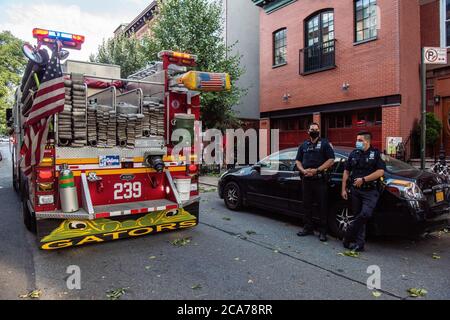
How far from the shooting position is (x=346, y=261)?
4574 mm

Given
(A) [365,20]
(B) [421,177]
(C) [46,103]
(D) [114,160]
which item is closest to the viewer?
(C) [46,103]

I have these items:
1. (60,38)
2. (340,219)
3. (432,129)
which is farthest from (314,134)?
(432,129)

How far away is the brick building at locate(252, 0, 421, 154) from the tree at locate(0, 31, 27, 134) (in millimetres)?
23545

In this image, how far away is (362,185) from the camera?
486 cm

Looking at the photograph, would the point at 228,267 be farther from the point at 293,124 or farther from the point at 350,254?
the point at 293,124

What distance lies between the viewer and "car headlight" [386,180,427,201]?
4781 mm

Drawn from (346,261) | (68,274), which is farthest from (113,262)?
(346,261)

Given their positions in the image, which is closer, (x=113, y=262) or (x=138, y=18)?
(x=113, y=262)

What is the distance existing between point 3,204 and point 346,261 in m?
8.14

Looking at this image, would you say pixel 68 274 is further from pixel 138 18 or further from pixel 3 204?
pixel 138 18

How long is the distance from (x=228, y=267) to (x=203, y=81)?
2.68 metres

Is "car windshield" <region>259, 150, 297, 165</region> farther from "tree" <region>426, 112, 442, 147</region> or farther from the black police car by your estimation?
"tree" <region>426, 112, 442, 147</region>

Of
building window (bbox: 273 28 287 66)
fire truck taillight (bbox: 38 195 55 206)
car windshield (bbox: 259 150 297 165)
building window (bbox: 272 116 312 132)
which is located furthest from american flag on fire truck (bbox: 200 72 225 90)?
building window (bbox: 273 28 287 66)

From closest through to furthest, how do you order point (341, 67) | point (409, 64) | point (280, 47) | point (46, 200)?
point (46, 200)
point (409, 64)
point (341, 67)
point (280, 47)
